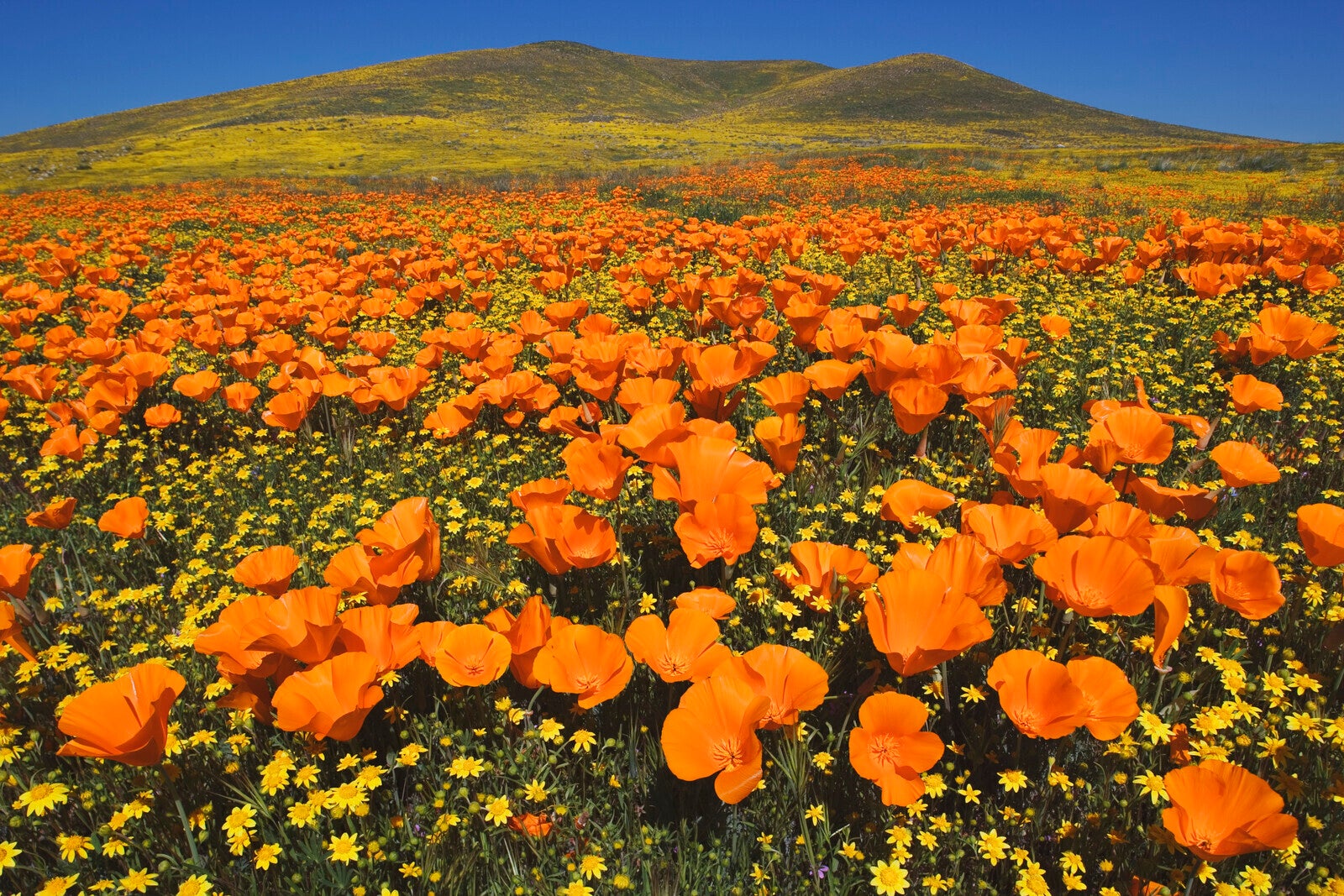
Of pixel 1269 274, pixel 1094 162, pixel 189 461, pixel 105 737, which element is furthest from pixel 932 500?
pixel 1094 162

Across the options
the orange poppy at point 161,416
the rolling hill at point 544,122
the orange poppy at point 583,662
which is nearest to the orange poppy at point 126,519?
the orange poppy at point 161,416

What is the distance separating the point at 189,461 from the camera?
3.96 meters

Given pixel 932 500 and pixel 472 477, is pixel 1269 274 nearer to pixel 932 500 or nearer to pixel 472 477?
pixel 932 500

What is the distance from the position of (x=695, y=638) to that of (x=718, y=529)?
390 mm

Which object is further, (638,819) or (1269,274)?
(1269,274)

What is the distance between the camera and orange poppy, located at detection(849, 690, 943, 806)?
1339 mm

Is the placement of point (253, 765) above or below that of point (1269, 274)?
below

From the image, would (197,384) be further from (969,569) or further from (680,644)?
(969,569)

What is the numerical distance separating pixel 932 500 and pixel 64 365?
7536 millimetres

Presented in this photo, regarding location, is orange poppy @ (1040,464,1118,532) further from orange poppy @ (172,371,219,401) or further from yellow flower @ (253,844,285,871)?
orange poppy @ (172,371,219,401)

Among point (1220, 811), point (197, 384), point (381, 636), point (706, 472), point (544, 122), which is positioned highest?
point (544, 122)

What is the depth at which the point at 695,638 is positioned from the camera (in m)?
1.63

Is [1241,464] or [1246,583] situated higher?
[1241,464]

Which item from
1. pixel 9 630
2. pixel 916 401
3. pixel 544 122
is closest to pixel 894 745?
pixel 916 401
